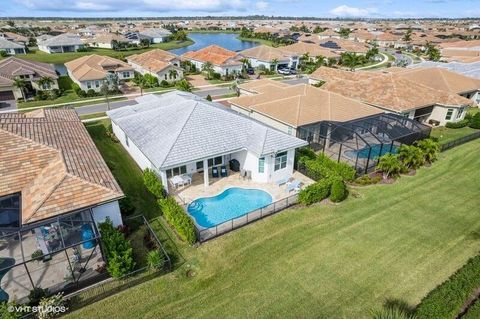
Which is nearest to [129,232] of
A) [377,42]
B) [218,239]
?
[218,239]

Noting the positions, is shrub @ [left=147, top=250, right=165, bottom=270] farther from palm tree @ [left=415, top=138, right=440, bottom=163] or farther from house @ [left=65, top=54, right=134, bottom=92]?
house @ [left=65, top=54, right=134, bottom=92]

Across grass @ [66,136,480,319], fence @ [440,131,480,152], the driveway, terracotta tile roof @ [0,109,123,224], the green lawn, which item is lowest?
the green lawn

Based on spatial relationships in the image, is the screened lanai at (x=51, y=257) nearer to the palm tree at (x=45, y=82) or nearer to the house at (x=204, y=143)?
the house at (x=204, y=143)

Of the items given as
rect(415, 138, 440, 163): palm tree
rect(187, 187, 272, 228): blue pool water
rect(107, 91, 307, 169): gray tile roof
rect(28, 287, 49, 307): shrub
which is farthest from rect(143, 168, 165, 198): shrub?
A: rect(415, 138, 440, 163): palm tree

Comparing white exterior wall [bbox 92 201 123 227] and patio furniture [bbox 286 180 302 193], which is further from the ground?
white exterior wall [bbox 92 201 123 227]

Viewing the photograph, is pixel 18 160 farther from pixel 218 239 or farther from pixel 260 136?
pixel 260 136

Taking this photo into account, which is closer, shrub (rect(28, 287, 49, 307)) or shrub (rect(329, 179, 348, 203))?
shrub (rect(28, 287, 49, 307))

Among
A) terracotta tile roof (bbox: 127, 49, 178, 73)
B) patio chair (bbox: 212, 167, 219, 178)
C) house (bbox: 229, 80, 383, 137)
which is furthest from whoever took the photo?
terracotta tile roof (bbox: 127, 49, 178, 73)

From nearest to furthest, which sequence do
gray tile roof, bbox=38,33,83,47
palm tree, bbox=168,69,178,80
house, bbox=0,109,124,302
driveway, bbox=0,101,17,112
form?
house, bbox=0,109,124,302 < driveway, bbox=0,101,17,112 < palm tree, bbox=168,69,178,80 < gray tile roof, bbox=38,33,83,47
